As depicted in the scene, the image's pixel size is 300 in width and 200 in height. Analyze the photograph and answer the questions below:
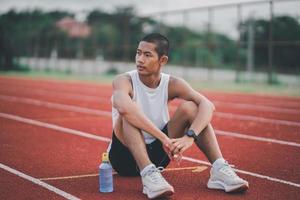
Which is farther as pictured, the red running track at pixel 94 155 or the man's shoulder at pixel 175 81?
the man's shoulder at pixel 175 81

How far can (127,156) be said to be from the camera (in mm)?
4766

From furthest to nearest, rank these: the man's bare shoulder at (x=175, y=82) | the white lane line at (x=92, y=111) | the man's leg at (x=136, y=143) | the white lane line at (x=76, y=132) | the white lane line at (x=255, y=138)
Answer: the white lane line at (x=92, y=111)
the white lane line at (x=255, y=138)
the white lane line at (x=76, y=132)
the man's bare shoulder at (x=175, y=82)
the man's leg at (x=136, y=143)

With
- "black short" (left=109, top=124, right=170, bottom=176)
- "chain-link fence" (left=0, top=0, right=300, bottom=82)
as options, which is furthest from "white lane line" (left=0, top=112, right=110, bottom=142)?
"chain-link fence" (left=0, top=0, right=300, bottom=82)

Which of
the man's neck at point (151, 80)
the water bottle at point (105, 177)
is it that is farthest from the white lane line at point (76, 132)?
the water bottle at point (105, 177)

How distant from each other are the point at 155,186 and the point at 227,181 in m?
0.73

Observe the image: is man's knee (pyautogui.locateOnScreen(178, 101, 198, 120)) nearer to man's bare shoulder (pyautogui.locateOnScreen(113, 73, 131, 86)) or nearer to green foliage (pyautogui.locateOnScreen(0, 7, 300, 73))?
man's bare shoulder (pyautogui.locateOnScreen(113, 73, 131, 86))

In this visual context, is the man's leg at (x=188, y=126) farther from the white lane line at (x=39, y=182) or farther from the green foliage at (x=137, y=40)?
the green foliage at (x=137, y=40)

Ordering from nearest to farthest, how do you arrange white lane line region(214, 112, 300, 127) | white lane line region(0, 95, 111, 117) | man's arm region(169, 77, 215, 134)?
1. man's arm region(169, 77, 215, 134)
2. white lane line region(214, 112, 300, 127)
3. white lane line region(0, 95, 111, 117)

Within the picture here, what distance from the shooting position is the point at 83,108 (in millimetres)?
12445

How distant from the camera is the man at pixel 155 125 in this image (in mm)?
4289

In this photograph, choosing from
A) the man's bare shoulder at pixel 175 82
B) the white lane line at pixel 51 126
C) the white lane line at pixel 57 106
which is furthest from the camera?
the white lane line at pixel 57 106

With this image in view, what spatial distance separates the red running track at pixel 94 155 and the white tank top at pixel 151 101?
2.08ft

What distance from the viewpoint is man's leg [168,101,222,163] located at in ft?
14.8

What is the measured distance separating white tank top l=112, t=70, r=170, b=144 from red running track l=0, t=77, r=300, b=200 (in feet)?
2.08
